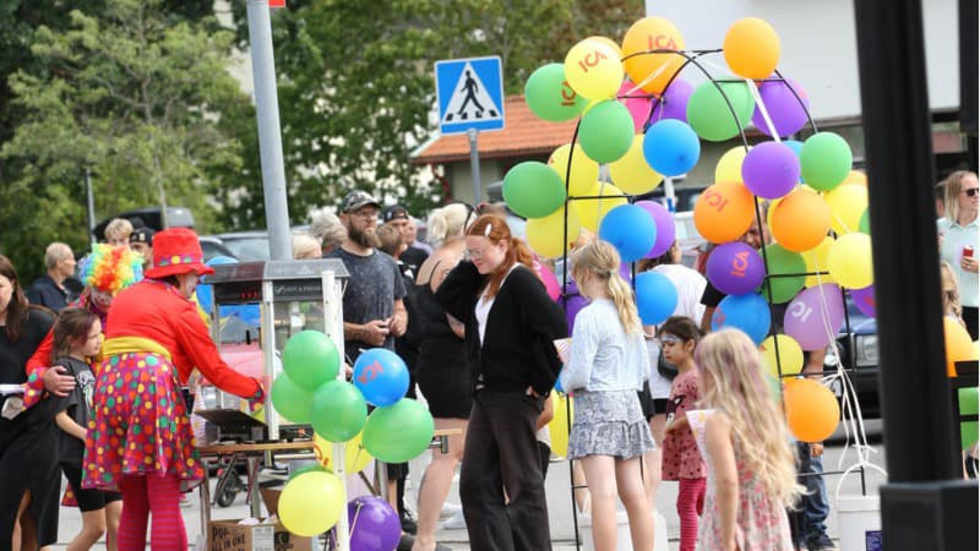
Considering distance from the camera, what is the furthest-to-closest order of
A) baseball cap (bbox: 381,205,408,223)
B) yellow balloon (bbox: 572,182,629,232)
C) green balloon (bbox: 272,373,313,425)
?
baseball cap (bbox: 381,205,408,223) → yellow balloon (bbox: 572,182,629,232) → green balloon (bbox: 272,373,313,425)

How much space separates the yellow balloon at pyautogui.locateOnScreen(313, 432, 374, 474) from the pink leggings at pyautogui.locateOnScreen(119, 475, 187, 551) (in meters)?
0.71

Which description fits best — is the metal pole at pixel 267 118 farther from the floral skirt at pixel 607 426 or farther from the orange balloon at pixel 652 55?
the orange balloon at pixel 652 55

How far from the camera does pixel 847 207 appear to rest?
951 cm

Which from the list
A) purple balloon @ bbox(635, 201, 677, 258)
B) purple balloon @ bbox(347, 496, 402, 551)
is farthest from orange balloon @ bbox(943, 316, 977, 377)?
purple balloon @ bbox(347, 496, 402, 551)

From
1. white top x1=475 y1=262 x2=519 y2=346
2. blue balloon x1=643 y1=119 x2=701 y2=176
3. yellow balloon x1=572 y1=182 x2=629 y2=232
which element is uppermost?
blue balloon x1=643 y1=119 x2=701 y2=176

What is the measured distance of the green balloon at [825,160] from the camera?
30.6 feet

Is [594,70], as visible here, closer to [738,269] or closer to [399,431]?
[738,269]

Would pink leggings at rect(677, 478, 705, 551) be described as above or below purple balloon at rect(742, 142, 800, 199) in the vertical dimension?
below

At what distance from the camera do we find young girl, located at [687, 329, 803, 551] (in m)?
7.18

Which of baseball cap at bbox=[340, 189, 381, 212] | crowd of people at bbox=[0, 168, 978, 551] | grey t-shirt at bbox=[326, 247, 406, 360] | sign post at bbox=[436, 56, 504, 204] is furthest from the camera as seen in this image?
sign post at bbox=[436, 56, 504, 204]

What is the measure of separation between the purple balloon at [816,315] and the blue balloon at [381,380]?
7.04 ft

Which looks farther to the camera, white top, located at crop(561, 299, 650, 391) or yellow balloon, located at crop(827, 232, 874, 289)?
white top, located at crop(561, 299, 650, 391)

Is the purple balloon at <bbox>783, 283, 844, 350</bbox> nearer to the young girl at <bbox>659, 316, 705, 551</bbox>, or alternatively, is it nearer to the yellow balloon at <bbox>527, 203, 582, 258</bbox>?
the young girl at <bbox>659, 316, 705, 551</bbox>

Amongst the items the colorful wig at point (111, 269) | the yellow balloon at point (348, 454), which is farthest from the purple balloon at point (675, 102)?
the colorful wig at point (111, 269)
